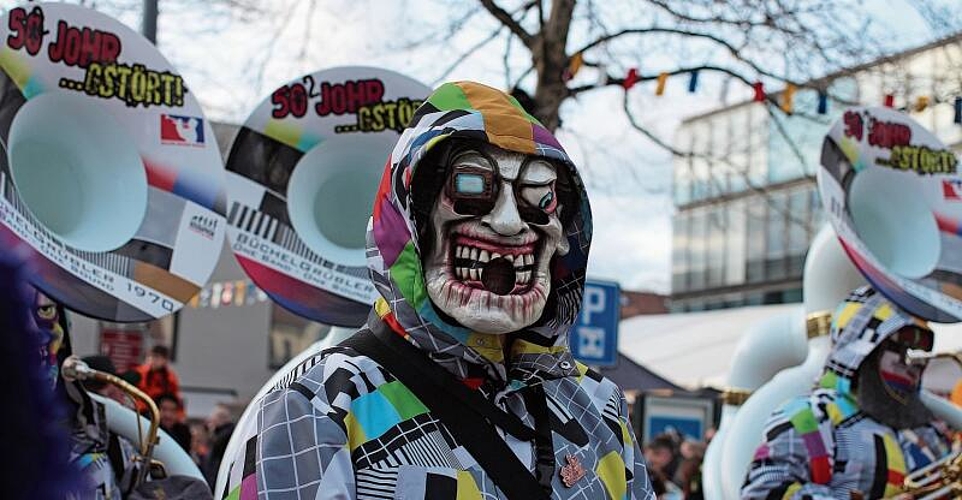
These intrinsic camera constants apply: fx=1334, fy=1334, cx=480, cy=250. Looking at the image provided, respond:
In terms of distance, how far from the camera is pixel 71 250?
139 inches

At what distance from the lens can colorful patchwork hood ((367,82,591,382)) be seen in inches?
92.3

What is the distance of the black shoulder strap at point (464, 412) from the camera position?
2.25 m

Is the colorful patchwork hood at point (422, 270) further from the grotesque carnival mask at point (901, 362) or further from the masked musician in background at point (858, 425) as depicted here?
the grotesque carnival mask at point (901, 362)

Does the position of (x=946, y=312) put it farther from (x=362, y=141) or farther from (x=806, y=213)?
(x=806, y=213)

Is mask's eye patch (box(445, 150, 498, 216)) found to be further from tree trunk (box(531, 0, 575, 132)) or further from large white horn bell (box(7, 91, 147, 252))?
tree trunk (box(531, 0, 575, 132))

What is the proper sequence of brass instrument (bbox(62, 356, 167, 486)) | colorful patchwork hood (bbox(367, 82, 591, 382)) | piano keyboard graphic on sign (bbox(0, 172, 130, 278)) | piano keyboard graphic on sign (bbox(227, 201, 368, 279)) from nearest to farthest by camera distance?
colorful patchwork hood (bbox(367, 82, 591, 382)) < piano keyboard graphic on sign (bbox(0, 172, 130, 278)) < brass instrument (bbox(62, 356, 167, 486)) < piano keyboard graphic on sign (bbox(227, 201, 368, 279))

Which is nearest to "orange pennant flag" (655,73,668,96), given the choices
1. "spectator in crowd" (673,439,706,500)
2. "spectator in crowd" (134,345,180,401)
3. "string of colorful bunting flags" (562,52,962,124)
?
"string of colorful bunting flags" (562,52,962,124)

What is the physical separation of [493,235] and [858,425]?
2.91 metres

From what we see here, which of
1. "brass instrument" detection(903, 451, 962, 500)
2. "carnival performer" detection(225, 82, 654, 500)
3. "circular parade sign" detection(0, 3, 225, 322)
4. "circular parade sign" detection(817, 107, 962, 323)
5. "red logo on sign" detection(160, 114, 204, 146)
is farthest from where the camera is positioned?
"circular parade sign" detection(817, 107, 962, 323)

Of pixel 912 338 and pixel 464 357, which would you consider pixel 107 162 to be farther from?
pixel 912 338

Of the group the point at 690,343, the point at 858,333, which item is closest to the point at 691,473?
the point at 858,333

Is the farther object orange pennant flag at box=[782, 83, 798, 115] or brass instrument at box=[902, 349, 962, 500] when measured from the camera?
orange pennant flag at box=[782, 83, 798, 115]

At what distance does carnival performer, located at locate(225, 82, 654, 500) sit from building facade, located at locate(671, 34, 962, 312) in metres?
3.27

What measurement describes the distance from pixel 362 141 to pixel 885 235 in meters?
2.41
